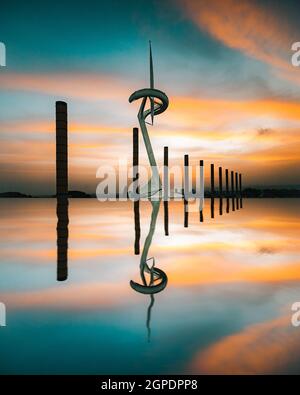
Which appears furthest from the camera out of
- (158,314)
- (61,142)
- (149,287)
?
(61,142)

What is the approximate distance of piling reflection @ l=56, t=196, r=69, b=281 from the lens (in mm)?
8836

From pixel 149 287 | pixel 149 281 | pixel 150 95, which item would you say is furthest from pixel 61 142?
pixel 150 95

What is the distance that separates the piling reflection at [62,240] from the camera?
8836mm

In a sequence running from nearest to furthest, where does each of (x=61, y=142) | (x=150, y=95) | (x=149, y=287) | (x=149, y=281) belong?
(x=149, y=287) → (x=149, y=281) → (x=61, y=142) → (x=150, y=95)

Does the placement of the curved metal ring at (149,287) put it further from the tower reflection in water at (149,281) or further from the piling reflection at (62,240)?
the piling reflection at (62,240)

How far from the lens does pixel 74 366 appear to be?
430 centimetres

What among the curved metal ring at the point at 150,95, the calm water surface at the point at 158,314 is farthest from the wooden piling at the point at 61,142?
the curved metal ring at the point at 150,95

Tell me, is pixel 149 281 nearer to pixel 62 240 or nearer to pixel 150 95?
pixel 62 240

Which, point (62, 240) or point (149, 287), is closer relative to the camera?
point (149, 287)

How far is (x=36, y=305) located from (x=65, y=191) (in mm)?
4223

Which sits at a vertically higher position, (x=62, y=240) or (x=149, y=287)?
(x=62, y=240)

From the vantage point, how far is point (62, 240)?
31.8 feet

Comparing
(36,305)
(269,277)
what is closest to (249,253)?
(269,277)

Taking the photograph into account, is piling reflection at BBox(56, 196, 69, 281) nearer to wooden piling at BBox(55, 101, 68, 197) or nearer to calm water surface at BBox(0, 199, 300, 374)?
calm water surface at BBox(0, 199, 300, 374)
